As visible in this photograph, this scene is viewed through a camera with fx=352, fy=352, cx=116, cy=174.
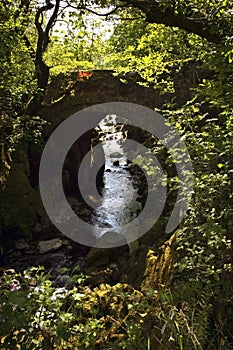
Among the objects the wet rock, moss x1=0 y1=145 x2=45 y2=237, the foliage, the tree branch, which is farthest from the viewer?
moss x1=0 y1=145 x2=45 y2=237

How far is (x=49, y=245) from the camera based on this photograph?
303 inches

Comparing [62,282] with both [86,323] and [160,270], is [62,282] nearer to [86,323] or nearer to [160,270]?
[160,270]

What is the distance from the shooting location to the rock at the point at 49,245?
7.53 m

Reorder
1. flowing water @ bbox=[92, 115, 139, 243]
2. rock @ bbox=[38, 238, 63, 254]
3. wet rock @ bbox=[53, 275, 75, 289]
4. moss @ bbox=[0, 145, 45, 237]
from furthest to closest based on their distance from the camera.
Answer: flowing water @ bbox=[92, 115, 139, 243] < moss @ bbox=[0, 145, 45, 237] < rock @ bbox=[38, 238, 63, 254] < wet rock @ bbox=[53, 275, 75, 289]

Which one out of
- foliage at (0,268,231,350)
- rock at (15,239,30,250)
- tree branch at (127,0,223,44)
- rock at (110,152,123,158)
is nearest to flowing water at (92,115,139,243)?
rock at (110,152,123,158)

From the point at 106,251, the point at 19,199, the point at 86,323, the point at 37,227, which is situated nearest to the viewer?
the point at 86,323

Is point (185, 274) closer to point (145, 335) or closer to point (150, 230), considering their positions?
point (145, 335)

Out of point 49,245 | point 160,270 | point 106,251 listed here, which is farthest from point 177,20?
point 49,245

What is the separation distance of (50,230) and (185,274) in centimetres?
568

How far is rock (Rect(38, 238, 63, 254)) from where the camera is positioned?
753 centimetres

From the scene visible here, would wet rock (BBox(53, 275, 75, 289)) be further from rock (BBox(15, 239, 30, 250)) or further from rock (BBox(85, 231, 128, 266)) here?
rock (BBox(15, 239, 30, 250))

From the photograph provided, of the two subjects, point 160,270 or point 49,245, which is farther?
point 49,245

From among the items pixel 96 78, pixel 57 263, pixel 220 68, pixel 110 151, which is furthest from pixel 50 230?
pixel 110 151

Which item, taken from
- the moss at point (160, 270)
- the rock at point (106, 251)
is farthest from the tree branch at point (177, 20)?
the rock at point (106, 251)
